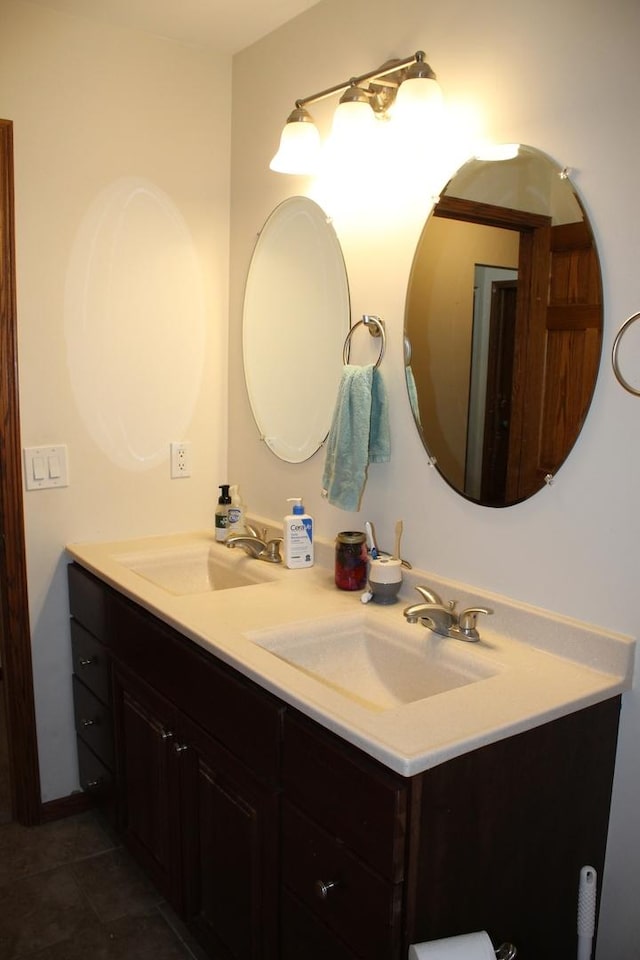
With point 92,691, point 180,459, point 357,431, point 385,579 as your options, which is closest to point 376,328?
point 357,431

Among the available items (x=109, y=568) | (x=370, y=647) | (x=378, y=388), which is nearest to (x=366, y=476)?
(x=378, y=388)

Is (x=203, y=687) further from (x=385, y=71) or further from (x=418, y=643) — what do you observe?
(x=385, y=71)

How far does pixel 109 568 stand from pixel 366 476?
77 cm

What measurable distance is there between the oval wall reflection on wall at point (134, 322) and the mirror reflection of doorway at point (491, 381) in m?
1.14

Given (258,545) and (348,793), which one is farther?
(258,545)

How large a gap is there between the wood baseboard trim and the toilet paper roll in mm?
1585

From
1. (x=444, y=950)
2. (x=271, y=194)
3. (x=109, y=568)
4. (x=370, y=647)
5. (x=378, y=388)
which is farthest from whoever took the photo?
(x=271, y=194)

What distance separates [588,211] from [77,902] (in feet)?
6.92

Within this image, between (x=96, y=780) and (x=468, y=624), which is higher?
(x=468, y=624)

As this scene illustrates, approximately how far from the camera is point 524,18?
1463 mm

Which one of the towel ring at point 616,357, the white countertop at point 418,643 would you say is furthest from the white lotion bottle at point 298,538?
the towel ring at point 616,357

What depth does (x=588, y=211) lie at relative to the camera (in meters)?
1.37

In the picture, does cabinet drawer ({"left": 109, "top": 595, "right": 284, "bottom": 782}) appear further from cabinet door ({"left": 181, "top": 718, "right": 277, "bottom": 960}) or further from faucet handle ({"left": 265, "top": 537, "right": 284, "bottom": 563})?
faucet handle ({"left": 265, "top": 537, "right": 284, "bottom": 563})

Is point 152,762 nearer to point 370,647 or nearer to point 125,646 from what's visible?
point 125,646
